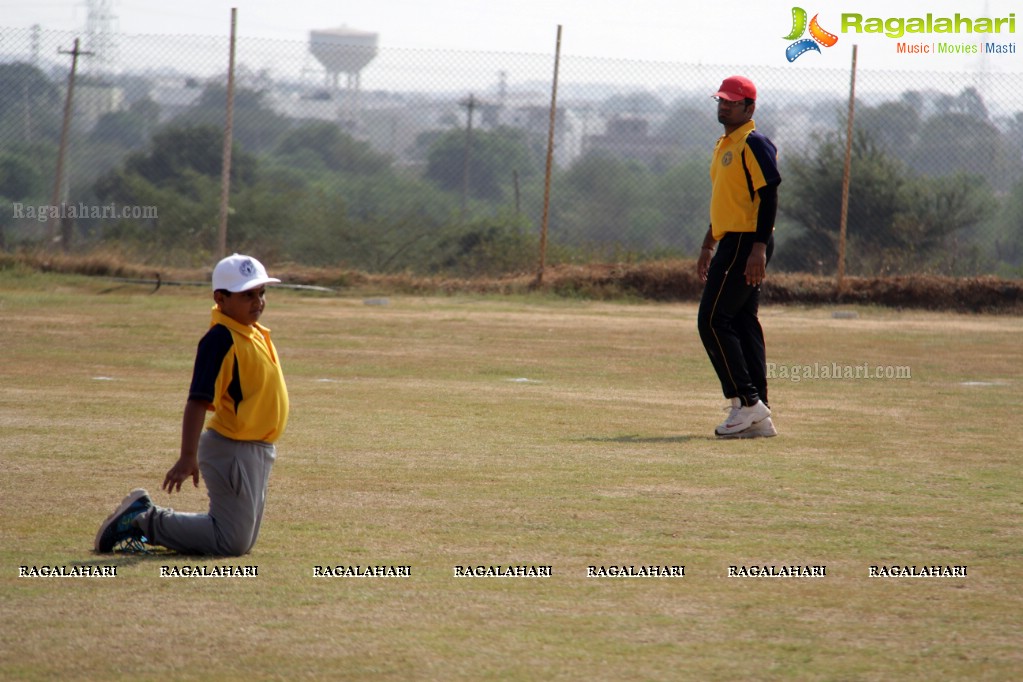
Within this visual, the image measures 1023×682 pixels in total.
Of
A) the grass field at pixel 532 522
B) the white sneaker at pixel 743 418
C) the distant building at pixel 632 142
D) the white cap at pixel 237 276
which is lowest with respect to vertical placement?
the grass field at pixel 532 522

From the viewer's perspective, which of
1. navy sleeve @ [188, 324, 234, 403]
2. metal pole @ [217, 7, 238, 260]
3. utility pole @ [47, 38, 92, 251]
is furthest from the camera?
utility pole @ [47, 38, 92, 251]

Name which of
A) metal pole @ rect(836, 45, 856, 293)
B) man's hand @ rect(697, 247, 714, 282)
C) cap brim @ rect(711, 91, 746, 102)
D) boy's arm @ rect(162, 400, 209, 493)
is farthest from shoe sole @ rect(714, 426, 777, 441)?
metal pole @ rect(836, 45, 856, 293)

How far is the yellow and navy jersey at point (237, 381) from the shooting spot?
4.97 meters

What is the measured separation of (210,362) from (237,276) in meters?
0.34

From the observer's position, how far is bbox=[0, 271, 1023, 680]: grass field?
3748 millimetres

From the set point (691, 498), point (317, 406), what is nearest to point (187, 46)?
point (317, 406)

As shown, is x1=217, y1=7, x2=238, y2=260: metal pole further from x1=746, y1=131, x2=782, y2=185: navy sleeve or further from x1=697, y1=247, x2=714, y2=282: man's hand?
x1=746, y1=131, x2=782, y2=185: navy sleeve

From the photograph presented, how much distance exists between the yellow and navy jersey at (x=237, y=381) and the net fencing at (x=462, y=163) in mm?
13787

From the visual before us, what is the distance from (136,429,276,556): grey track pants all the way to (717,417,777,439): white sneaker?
148 inches

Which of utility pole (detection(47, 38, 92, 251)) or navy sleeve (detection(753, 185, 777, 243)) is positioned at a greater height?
utility pole (detection(47, 38, 92, 251))

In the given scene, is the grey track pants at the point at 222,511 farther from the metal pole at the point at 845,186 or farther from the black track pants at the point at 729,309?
the metal pole at the point at 845,186

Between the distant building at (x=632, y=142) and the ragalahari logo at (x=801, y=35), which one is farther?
the distant building at (x=632, y=142)

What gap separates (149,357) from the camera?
11.5 m

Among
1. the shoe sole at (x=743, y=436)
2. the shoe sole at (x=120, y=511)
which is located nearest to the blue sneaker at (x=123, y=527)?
the shoe sole at (x=120, y=511)
